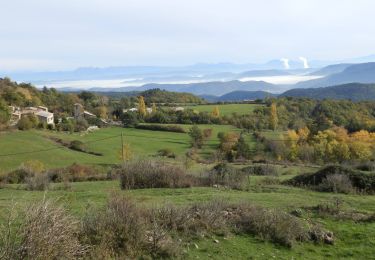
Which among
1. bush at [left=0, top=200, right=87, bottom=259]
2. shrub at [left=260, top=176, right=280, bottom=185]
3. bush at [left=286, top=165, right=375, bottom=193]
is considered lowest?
shrub at [left=260, top=176, right=280, bottom=185]

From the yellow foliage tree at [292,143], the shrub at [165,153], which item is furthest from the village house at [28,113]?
the yellow foliage tree at [292,143]

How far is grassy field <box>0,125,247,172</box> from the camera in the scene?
5578cm

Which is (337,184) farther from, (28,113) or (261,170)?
(28,113)

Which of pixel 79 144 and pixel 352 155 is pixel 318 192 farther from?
pixel 352 155

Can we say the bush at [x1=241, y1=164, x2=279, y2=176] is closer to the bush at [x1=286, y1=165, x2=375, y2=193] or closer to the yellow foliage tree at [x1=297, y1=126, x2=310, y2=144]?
the bush at [x1=286, y1=165, x2=375, y2=193]

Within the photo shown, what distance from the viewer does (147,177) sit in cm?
1903

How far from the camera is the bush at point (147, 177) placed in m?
19.0

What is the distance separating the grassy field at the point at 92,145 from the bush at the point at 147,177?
109ft

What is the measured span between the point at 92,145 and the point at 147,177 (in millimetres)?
50282

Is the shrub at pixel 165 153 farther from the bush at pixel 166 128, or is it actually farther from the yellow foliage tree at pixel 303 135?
the yellow foliage tree at pixel 303 135

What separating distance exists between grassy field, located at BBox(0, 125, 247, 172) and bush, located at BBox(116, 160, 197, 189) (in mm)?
33355

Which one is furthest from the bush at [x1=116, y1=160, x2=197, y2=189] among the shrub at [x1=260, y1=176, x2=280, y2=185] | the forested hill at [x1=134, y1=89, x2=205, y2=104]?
the forested hill at [x1=134, y1=89, x2=205, y2=104]

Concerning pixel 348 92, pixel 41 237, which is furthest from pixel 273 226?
pixel 348 92

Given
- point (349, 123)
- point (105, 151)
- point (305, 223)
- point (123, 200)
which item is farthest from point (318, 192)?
point (349, 123)
